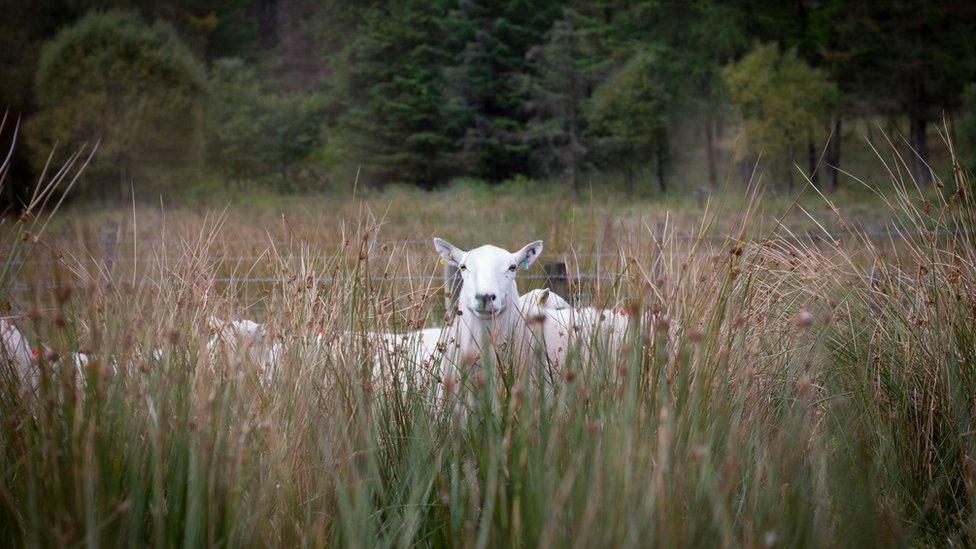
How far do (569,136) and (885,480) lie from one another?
29.5 m

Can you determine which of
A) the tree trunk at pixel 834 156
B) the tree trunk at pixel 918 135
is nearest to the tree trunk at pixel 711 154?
the tree trunk at pixel 834 156

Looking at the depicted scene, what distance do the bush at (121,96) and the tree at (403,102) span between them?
9612mm

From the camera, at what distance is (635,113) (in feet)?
103

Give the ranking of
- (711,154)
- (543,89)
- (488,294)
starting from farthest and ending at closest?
1. (711,154)
2. (543,89)
3. (488,294)

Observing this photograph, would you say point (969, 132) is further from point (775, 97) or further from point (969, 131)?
point (775, 97)

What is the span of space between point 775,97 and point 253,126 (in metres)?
18.4

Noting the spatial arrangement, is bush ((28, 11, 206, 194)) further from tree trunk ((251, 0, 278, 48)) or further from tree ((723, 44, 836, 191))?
tree trunk ((251, 0, 278, 48))

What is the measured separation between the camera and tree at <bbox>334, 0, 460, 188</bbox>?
1299 inches

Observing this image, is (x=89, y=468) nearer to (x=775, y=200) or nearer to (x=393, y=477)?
(x=393, y=477)

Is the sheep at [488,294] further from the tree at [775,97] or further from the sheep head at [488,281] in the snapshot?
the tree at [775,97]

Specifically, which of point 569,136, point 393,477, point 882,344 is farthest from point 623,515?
point 569,136

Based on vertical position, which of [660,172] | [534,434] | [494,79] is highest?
[494,79]

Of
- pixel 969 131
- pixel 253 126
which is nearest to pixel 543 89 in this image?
pixel 253 126

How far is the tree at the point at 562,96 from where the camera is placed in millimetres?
31000
